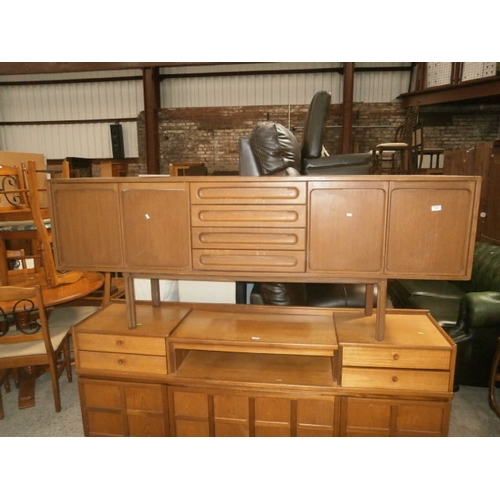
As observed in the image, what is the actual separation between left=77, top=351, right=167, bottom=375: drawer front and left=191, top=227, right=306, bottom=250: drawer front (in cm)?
68

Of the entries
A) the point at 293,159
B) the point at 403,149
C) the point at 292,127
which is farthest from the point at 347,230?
the point at 292,127

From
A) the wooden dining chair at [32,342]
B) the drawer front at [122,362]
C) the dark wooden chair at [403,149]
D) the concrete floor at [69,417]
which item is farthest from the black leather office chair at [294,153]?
the dark wooden chair at [403,149]

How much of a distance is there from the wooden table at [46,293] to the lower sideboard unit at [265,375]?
0.57 metres

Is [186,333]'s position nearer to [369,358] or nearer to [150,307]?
[150,307]

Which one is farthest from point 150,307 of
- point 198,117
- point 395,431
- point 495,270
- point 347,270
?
point 198,117

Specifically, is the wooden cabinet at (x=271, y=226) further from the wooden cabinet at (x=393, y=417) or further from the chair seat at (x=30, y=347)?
the chair seat at (x=30, y=347)

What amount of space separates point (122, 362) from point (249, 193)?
3.72 feet

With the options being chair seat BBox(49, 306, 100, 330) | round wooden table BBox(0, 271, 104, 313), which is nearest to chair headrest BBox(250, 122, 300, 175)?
round wooden table BBox(0, 271, 104, 313)

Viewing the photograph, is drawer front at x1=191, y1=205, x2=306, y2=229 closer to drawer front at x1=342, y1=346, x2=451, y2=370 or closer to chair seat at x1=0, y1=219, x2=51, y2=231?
drawer front at x1=342, y1=346, x2=451, y2=370

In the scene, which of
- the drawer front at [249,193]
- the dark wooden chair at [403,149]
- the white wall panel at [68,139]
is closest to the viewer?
the drawer front at [249,193]

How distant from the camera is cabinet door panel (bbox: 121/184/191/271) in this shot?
1.72 metres

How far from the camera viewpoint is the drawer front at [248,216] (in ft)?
5.46

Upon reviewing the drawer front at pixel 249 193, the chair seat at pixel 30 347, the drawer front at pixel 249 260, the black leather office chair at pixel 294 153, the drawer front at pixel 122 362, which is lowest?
the chair seat at pixel 30 347

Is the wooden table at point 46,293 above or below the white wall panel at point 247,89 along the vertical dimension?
below
